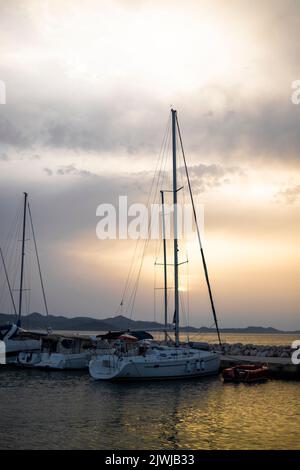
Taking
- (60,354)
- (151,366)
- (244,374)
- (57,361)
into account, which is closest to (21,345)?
(60,354)

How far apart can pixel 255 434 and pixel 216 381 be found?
20.0 metres

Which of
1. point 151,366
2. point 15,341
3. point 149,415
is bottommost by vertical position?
point 149,415

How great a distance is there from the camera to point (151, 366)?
41094 mm

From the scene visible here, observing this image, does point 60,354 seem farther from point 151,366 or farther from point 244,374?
point 244,374

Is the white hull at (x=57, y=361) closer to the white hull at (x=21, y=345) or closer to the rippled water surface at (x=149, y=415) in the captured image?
the white hull at (x=21, y=345)

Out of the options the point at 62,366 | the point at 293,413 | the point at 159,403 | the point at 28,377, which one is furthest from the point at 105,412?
the point at 62,366

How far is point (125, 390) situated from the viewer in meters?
37.7

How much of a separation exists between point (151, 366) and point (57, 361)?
54.7 ft

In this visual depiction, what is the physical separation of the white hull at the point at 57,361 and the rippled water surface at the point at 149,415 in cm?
927

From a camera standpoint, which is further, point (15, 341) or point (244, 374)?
point (15, 341)

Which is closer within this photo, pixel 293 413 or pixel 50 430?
pixel 50 430

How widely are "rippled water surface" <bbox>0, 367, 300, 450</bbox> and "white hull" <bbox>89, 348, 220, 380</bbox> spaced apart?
2.57 ft

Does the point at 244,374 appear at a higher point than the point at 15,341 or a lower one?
lower
